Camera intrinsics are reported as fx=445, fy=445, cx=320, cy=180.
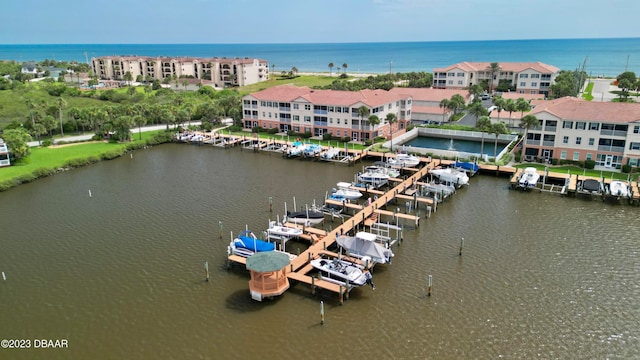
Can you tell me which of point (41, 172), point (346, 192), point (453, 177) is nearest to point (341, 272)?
point (346, 192)

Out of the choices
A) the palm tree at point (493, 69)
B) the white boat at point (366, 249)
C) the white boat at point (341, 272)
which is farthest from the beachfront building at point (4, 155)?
the palm tree at point (493, 69)

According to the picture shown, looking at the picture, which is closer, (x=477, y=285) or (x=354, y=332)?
(x=354, y=332)

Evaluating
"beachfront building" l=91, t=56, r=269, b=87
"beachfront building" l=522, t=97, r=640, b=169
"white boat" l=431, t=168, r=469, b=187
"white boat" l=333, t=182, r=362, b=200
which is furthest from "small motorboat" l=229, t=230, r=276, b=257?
"beachfront building" l=91, t=56, r=269, b=87

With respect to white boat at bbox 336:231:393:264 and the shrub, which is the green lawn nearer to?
Answer: the shrub

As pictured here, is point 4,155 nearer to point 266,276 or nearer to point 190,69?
point 266,276

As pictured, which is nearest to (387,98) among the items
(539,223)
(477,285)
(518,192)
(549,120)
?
(549,120)

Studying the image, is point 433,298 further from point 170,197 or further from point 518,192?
point 170,197
